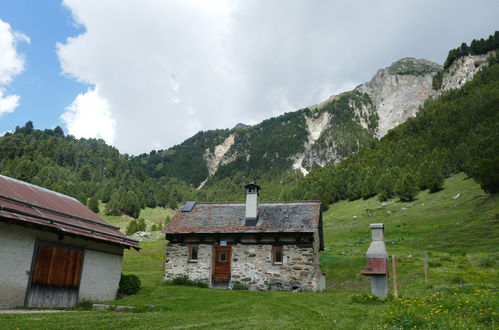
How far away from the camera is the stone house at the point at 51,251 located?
1475 centimetres

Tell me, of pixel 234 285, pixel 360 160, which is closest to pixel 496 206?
pixel 234 285

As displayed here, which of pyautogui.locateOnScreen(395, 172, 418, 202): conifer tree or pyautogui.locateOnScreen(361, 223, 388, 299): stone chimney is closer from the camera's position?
pyautogui.locateOnScreen(361, 223, 388, 299): stone chimney

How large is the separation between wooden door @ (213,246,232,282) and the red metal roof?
7.09 metres

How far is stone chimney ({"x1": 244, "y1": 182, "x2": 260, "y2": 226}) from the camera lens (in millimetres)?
27828

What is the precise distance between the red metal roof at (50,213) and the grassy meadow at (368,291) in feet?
11.0

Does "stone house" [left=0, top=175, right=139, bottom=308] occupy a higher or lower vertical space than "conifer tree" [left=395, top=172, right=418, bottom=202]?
lower

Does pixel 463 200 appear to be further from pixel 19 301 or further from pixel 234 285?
pixel 19 301

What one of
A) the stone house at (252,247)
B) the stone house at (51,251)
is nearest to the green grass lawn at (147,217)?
the stone house at (252,247)

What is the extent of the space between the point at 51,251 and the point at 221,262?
12.6m

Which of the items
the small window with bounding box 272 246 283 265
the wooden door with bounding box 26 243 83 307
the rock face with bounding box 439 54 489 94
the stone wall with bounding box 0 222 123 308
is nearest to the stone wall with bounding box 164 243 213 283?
the small window with bounding box 272 246 283 265

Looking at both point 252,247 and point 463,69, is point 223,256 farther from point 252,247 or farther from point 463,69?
point 463,69

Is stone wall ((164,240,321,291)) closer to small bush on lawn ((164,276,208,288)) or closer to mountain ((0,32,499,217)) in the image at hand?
small bush on lawn ((164,276,208,288))

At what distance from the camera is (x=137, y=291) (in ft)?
70.1

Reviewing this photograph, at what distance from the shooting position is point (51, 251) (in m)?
16.6
